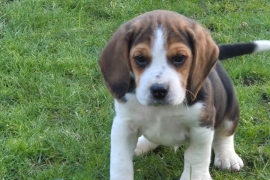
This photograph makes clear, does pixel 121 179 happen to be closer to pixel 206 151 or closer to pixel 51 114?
pixel 206 151

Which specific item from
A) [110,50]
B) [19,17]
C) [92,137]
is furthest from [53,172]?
[19,17]

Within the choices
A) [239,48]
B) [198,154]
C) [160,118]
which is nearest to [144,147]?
[198,154]

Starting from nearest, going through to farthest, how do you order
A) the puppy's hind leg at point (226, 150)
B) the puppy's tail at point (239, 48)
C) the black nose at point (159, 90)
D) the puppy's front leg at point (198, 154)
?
the black nose at point (159, 90) → the puppy's front leg at point (198, 154) → the puppy's hind leg at point (226, 150) → the puppy's tail at point (239, 48)

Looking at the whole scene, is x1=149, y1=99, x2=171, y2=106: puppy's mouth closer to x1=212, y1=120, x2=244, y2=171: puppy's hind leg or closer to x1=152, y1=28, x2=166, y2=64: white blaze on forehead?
x1=152, y1=28, x2=166, y2=64: white blaze on forehead

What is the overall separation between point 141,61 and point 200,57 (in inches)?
17.2

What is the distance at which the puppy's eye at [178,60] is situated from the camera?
4312mm

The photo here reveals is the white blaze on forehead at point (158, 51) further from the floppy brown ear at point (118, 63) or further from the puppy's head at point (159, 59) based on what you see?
the floppy brown ear at point (118, 63)

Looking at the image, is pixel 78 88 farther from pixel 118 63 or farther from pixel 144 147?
pixel 118 63

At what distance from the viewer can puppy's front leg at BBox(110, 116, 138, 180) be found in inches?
190

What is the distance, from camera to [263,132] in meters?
5.89

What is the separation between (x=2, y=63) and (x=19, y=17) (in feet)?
3.69

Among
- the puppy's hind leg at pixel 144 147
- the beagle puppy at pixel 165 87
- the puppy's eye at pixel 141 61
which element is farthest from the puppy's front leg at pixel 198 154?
the puppy's eye at pixel 141 61

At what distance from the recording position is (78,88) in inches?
257

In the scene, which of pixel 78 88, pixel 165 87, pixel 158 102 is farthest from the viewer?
pixel 78 88
